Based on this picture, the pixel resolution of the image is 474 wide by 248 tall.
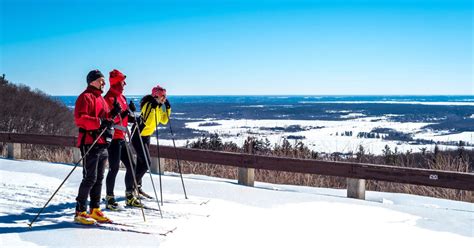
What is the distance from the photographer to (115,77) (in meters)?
6.53

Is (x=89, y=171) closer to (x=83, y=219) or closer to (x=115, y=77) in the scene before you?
(x=83, y=219)

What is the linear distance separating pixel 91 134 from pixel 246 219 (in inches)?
88.4

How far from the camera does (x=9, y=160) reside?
38.0 ft

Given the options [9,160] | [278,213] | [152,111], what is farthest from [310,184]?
[9,160]

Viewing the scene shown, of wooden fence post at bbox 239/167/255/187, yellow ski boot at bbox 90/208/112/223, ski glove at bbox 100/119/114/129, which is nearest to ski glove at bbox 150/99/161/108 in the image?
ski glove at bbox 100/119/114/129

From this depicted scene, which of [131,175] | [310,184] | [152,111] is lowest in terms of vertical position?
[310,184]

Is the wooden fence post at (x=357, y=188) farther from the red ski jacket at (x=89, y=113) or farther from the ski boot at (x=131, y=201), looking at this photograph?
the red ski jacket at (x=89, y=113)

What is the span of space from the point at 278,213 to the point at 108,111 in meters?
2.68

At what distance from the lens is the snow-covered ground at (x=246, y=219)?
216 inches

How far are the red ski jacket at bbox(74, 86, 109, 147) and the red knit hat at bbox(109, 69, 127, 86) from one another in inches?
20.5

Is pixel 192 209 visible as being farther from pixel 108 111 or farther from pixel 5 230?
pixel 5 230

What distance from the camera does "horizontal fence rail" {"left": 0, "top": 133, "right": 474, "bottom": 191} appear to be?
7387 mm

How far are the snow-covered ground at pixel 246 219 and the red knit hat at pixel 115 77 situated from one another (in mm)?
1724

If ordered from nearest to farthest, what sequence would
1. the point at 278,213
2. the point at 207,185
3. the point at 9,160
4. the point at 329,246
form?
the point at 329,246, the point at 278,213, the point at 207,185, the point at 9,160
